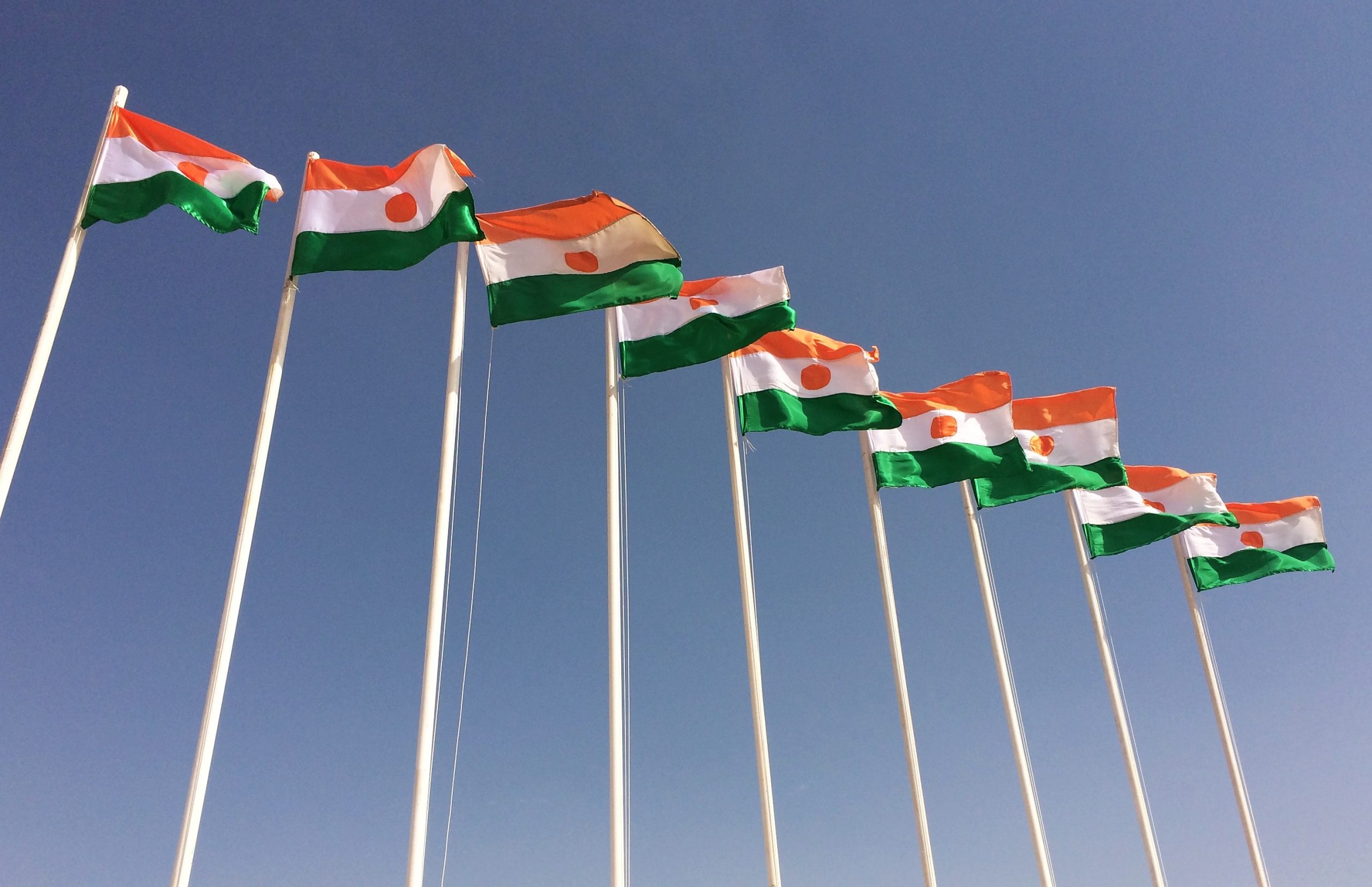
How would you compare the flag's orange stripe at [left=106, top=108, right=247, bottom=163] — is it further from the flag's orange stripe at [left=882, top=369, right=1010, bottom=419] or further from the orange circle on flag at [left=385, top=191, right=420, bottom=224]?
the flag's orange stripe at [left=882, top=369, right=1010, bottom=419]

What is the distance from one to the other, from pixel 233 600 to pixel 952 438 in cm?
1887

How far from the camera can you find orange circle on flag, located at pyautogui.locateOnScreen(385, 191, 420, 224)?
18.8m

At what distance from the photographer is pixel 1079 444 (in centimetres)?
3011

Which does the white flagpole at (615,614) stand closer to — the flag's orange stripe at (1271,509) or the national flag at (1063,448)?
the national flag at (1063,448)

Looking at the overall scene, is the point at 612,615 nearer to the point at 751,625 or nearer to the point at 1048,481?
the point at 751,625

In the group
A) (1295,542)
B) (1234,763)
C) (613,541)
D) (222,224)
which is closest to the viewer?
(222,224)

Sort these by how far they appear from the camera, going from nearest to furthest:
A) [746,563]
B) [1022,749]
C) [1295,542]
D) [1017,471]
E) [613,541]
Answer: [613,541] → [746,563] → [1022,749] → [1017,471] → [1295,542]

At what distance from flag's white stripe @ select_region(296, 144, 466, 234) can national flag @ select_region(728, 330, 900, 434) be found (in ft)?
28.7

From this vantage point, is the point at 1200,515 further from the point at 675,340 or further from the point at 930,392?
the point at 675,340

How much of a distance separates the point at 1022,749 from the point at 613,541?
12.9 m

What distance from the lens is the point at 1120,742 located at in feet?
92.6

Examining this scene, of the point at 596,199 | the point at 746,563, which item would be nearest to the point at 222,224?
the point at 596,199

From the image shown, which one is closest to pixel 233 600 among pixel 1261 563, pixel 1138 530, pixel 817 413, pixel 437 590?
pixel 437 590

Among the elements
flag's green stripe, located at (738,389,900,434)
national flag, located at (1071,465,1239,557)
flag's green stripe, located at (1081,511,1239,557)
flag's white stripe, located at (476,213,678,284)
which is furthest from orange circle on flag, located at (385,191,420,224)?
flag's green stripe, located at (1081,511,1239,557)
